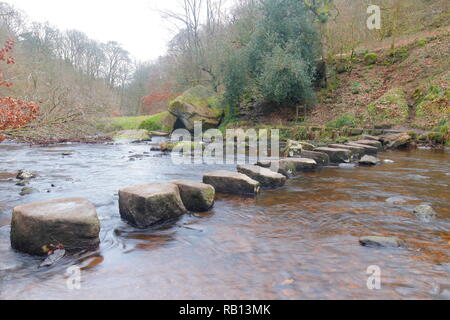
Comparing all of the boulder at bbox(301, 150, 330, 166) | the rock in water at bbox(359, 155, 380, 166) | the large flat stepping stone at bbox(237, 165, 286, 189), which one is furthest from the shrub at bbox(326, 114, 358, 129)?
the large flat stepping stone at bbox(237, 165, 286, 189)

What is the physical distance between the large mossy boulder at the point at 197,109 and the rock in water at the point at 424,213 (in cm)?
1689

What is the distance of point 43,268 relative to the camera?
284 cm

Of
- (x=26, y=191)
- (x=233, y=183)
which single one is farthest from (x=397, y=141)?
(x=26, y=191)

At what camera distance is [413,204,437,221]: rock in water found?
407 centimetres

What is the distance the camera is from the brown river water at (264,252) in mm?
2488

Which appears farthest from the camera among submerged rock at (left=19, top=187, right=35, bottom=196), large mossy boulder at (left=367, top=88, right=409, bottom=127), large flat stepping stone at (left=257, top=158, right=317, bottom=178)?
large mossy boulder at (left=367, top=88, right=409, bottom=127)

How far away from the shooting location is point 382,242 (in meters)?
3.24

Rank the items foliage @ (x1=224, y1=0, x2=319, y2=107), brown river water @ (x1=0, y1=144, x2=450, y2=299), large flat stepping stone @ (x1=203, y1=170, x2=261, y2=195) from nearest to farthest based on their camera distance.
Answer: brown river water @ (x1=0, y1=144, x2=450, y2=299) → large flat stepping stone @ (x1=203, y1=170, x2=261, y2=195) → foliage @ (x1=224, y1=0, x2=319, y2=107)

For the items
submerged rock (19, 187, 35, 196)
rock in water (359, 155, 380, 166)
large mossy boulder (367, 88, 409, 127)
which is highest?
large mossy boulder (367, 88, 409, 127)

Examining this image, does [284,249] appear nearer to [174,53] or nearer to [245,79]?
[245,79]

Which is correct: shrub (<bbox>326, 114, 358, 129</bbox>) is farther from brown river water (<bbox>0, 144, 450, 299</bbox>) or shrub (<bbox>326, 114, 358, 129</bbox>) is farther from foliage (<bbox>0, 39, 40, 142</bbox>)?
foliage (<bbox>0, 39, 40, 142</bbox>)

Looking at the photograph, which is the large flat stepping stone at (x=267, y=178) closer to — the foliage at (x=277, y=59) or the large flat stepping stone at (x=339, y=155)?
the large flat stepping stone at (x=339, y=155)

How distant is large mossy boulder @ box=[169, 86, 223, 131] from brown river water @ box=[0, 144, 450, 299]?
47.6ft

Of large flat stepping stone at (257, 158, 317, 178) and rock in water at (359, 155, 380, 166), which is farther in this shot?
rock in water at (359, 155, 380, 166)
